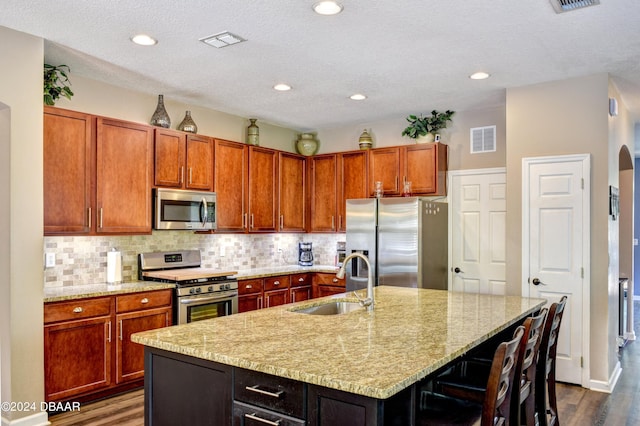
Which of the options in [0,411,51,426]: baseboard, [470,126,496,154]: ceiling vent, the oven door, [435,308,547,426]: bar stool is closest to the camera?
[435,308,547,426]: bar stool

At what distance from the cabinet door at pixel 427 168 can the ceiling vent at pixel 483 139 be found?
327mm

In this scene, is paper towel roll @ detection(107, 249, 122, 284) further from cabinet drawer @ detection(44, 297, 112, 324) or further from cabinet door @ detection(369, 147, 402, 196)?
cabinet door @ detection(369, 147, 402, 196)

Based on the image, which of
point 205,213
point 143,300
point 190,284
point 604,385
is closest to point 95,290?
point 143,300

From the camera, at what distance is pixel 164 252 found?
500cm

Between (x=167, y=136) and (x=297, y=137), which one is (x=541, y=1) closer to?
(x=167, y=136)

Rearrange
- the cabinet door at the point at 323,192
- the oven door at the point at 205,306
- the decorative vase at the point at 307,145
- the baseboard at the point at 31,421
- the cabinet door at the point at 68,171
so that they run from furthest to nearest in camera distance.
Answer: the decorative vase at the point at 307,145 < the cabinet door at the point at 323,192 < the oven door at the point at 205,306 < the cabinet door at the point at 68,171 < the baseboard at the point at 31,421

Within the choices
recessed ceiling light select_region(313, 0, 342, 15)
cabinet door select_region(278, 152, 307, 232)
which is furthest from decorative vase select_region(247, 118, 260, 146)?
recessed ceiling light select_region(313, 0, 342, 15)

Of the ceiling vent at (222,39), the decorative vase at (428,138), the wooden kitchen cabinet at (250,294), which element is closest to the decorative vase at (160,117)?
the ceiling vent at (222,39)

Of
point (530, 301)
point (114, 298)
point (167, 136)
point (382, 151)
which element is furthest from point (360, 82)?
point (114, 298)

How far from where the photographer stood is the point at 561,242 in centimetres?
437

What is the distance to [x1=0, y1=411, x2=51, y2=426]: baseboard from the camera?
3324 mm

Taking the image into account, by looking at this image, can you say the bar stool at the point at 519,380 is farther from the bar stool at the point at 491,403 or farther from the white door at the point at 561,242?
the white door at the point at 561,242

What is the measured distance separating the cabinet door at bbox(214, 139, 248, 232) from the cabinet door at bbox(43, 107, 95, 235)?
56.0 inches

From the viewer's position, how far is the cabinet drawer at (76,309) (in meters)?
3.60
